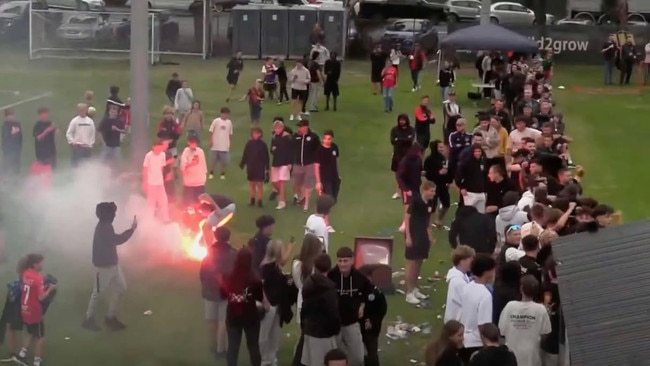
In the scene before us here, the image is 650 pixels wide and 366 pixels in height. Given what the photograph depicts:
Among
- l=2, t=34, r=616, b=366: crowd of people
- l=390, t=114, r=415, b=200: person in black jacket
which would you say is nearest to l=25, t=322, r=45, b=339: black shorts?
l=2, t=34, r=616, b=366: crowd of people

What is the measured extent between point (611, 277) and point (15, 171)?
44.4 feet

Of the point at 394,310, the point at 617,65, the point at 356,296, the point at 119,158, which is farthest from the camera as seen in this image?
the point at 617,65

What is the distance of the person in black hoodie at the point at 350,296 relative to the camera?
1041 cm

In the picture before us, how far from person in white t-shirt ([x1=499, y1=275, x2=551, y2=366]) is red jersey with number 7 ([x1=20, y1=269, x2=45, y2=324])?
4.60m

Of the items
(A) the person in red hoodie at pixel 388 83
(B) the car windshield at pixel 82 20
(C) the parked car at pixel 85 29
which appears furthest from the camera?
(B) the car windshield at pixel 82 20

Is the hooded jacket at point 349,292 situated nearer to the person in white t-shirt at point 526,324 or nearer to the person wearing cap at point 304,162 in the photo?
the person in white t-shirt at point 526,324

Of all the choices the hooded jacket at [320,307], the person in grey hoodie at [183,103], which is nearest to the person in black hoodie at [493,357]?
the hooded jacket at [320,307]

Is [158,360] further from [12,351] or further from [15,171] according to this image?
[15,171]

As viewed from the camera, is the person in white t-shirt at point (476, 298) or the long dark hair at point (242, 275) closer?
the person in white t-shirt at point (476, 298)

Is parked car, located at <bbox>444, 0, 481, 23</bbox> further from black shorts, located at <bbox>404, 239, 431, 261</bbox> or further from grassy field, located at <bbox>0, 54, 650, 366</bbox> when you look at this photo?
black shorts, located at <bbox>404, 239, 431, 261</bbox>

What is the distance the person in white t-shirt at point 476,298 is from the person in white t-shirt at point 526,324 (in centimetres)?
23

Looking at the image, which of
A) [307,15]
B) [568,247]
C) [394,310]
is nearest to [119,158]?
[394,310]

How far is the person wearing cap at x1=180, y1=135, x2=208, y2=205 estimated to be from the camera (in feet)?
54.6

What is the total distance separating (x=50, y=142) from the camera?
60.2 ft
